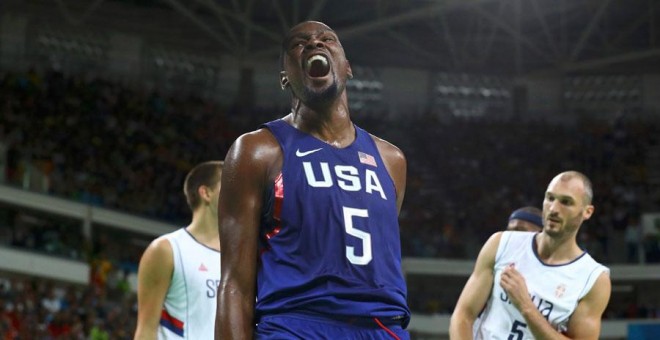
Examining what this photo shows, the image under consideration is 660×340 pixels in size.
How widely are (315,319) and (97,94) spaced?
2369 centimetres

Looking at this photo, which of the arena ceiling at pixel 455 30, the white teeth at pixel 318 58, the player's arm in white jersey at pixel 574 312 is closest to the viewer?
the white teeth at pixel 318 58

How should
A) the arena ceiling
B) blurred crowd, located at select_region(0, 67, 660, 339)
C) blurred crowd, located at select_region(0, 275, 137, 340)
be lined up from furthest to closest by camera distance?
the arena ceiling, blurred crowd, located at select_region(0, 67, 660, 339), blurred crowd, located at select_region(0, 275, 137, 340)

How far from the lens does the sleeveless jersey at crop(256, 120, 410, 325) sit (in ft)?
11.0

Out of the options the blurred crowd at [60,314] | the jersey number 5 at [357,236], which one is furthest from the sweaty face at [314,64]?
the blurred crowd at [60,314]

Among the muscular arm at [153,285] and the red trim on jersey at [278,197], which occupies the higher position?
the red trim on jersey at [278,197]

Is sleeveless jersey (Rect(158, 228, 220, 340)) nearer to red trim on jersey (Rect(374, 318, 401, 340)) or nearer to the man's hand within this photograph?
the man's hand

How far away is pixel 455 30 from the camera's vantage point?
33969mm

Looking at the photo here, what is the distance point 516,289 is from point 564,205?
0.59m

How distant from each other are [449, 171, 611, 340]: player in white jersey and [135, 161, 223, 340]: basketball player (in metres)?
1.38

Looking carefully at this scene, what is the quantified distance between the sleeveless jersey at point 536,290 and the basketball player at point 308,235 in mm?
2433

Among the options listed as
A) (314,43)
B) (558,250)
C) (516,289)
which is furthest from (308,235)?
(558,250)

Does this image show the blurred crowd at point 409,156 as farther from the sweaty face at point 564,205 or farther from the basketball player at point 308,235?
the basketball player at point 308,235

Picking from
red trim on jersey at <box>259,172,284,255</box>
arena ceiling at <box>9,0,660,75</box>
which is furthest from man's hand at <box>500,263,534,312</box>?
arena ceiling at <box>9,0,660,75</box>

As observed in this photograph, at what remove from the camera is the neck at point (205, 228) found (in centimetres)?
615
